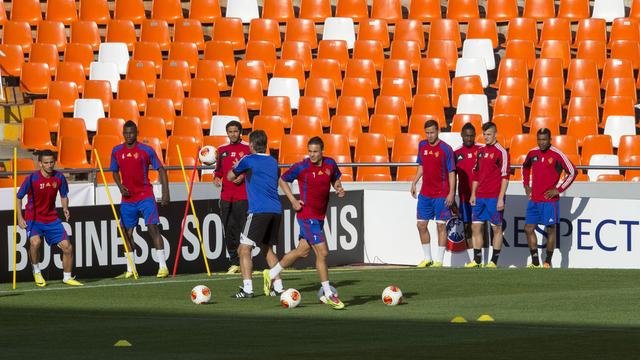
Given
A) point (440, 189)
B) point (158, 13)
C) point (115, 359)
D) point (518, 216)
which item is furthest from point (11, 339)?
point (158, 13)

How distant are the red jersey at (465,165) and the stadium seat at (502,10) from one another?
23.6 ft

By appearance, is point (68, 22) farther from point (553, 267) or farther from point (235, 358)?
point (235, 358)

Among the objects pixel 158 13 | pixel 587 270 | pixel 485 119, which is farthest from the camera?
pixel 158 13

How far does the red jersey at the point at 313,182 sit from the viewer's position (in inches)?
587

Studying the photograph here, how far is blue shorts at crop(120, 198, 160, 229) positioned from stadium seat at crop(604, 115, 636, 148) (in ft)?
27.7

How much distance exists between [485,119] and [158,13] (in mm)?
7211

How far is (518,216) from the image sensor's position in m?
20.0

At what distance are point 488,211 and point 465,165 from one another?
0.71m

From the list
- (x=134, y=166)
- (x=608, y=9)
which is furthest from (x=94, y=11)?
(x=134, y=166)

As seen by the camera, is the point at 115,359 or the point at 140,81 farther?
the point at 140,81

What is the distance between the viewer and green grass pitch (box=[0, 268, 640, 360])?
446 inches

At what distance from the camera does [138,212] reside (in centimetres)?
1808

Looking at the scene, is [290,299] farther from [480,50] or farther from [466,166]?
[480,50]

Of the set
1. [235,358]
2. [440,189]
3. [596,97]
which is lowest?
[235,358]
